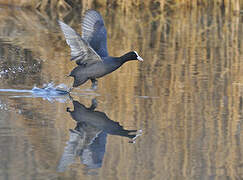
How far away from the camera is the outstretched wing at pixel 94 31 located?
629 cm

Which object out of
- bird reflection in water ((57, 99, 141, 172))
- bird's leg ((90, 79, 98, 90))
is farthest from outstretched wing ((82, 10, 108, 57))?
bird reflection in water ((57, 99, 141, 172))

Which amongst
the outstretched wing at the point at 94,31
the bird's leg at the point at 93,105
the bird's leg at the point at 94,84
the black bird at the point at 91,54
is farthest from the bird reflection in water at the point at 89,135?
the outstretched wing at the point at 94,31

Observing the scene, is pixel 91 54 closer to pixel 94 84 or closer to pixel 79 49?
pixel 79 49

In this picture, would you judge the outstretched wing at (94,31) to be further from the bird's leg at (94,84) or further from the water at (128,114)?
the water at (128,114)

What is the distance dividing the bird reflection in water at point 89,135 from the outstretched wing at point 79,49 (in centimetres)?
47

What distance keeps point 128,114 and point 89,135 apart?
29.9 inches

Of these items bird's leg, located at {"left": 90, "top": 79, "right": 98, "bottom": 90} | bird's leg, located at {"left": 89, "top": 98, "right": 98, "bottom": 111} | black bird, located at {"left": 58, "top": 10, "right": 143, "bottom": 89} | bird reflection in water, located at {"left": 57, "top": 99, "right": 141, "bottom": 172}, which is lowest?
bird reflection in water, located at {"left": 57, "top": 99, "right": 141, "bottom": 172}

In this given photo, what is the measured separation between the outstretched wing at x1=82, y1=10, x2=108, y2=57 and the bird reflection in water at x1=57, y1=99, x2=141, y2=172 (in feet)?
2.74

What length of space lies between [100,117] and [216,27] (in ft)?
25.4

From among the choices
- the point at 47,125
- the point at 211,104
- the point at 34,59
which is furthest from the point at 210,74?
the point at 47,125

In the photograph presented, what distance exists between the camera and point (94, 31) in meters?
6.33

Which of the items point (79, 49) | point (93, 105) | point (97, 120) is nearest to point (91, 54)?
point (79, 49)

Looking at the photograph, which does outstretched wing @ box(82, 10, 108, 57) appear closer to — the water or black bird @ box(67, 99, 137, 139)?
the water

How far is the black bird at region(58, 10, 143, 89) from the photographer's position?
5.67m
